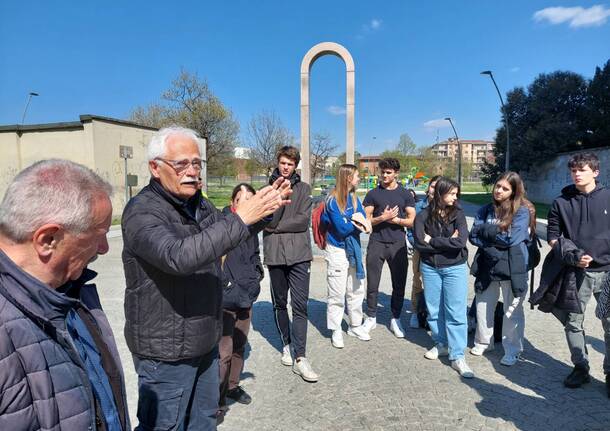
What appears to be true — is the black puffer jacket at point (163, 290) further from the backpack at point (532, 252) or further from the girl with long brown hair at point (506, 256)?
the backpack at point (532, 252)

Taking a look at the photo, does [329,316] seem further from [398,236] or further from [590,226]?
[590,226]

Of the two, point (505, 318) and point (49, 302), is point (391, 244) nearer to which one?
point (505, 318)

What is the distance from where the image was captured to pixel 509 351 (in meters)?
3.84

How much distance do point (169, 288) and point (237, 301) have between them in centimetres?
132

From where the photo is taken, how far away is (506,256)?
376 cm

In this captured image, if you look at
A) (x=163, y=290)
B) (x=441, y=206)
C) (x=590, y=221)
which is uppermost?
(x=441, y=206)

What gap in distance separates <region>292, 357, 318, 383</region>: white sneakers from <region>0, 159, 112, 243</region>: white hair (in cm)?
283

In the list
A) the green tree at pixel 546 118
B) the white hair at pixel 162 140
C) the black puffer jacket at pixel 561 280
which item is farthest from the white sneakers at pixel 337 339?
the green tree at pixel 546 118

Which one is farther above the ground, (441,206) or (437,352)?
(441,206)

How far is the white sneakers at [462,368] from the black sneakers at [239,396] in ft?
6.29

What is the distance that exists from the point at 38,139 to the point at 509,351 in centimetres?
1807

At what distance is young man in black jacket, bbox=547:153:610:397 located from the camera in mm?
3293

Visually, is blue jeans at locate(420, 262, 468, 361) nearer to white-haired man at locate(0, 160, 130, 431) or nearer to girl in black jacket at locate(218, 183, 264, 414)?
girl in black jacket at locate(218, 183, 264, 414)

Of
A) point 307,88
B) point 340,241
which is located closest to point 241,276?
point 340,241
